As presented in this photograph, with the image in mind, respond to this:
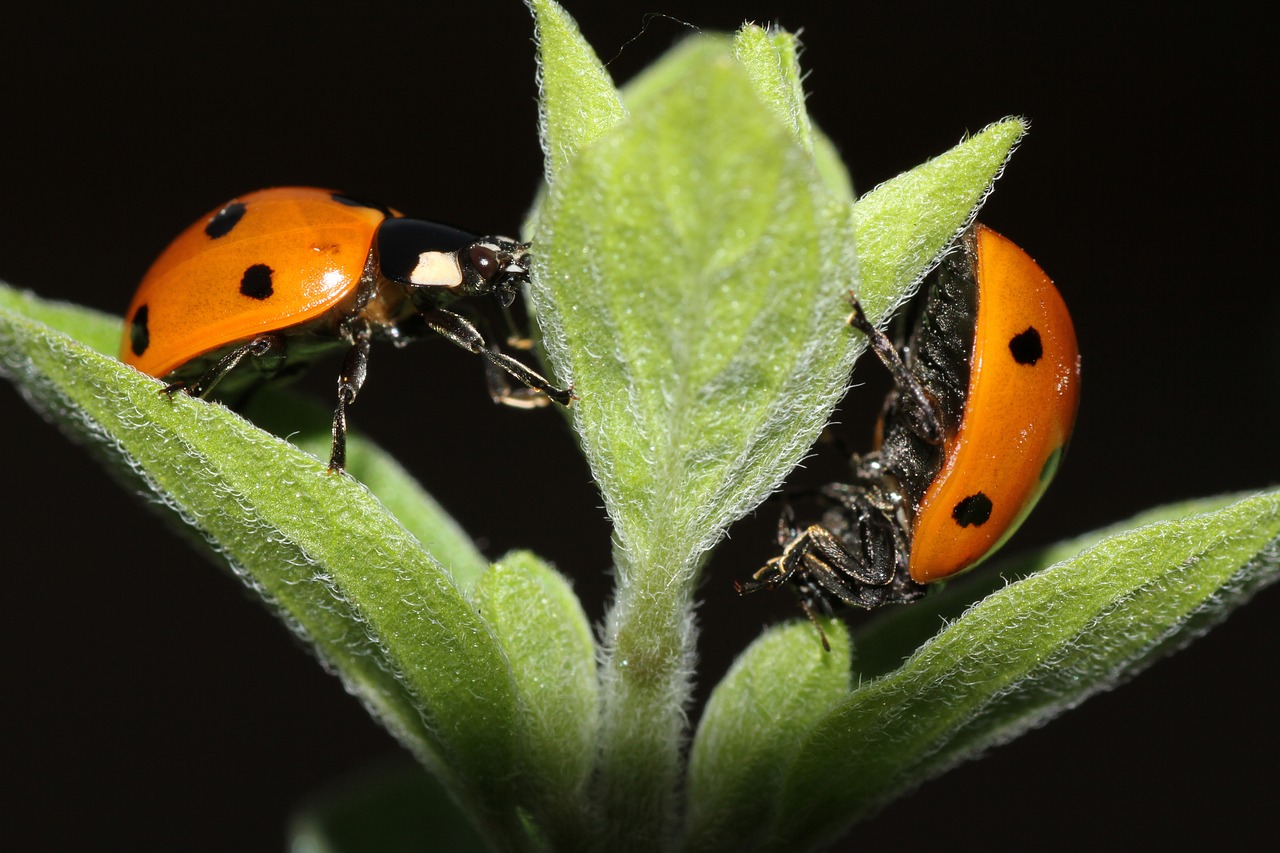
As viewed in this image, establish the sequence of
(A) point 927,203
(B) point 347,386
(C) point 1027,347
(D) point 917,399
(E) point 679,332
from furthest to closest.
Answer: (B) point 347,386 < (D) point 917,399 < (C) point 1027,347 < (A) point 927,203 < (E) point 679,332

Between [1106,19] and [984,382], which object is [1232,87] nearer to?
[1106,19]

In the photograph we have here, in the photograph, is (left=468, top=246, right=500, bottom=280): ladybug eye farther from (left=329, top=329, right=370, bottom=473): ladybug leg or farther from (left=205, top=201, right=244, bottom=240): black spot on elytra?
(left=205, top=201, right=244, bottom=240): black spot on elytra

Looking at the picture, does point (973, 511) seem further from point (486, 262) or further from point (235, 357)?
point (235, 357)

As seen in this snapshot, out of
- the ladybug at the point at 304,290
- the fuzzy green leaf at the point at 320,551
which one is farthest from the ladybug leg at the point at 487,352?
the fuzzy green leaf at the point at 320,551

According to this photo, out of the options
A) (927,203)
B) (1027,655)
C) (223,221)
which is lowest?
(1027,655)

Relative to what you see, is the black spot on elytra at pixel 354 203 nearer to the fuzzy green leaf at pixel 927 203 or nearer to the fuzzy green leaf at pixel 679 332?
the fuzzy green leaf at pixel 679 332

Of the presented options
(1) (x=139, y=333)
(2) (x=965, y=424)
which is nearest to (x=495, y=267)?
(1) (x=139, y=333)

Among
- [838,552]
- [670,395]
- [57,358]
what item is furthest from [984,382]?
[57,358]
